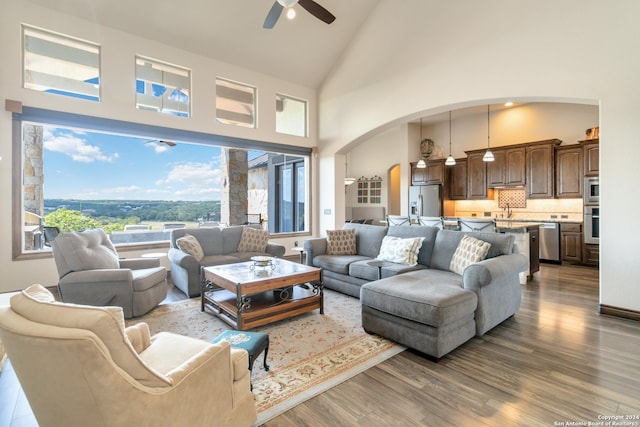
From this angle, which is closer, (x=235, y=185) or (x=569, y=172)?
(x=569, y=172)

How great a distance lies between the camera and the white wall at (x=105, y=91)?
4324mm

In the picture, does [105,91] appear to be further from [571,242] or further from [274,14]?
[571,242]

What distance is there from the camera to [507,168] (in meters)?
7.47

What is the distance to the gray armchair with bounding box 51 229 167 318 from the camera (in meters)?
3.39

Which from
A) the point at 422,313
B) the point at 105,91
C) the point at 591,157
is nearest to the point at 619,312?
the point at 422,313

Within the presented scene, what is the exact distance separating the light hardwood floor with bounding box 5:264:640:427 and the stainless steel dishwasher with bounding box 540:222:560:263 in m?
3.79

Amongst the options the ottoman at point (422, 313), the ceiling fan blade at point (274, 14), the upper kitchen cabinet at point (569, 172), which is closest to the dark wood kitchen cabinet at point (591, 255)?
the upper kitchen cabinet at point (569, 172)

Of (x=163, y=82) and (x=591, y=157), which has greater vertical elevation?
(x=163, y=82)

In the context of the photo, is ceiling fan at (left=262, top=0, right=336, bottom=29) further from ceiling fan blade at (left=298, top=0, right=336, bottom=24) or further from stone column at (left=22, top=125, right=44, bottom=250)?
stone column at (left=22, top=125, right=44, bottom=250)

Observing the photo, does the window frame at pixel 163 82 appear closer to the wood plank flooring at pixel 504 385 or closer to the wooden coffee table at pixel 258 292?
the wooden coffee table at pixel 258 292

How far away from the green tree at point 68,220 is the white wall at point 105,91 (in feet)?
6.03

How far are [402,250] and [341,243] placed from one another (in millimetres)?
1180

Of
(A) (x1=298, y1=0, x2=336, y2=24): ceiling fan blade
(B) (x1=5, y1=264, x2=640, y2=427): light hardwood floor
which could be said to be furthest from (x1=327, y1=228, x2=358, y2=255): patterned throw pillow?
(A) (x1=298, y1=0, x2=336, y2=24): ceiling fan blade

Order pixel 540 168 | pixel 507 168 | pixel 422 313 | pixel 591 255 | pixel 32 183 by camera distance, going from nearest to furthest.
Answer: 1. pixel 422 313
2. pixel 32 183
3. pixel 591 255
4. pixel 540 168
5. pixel 507 168
